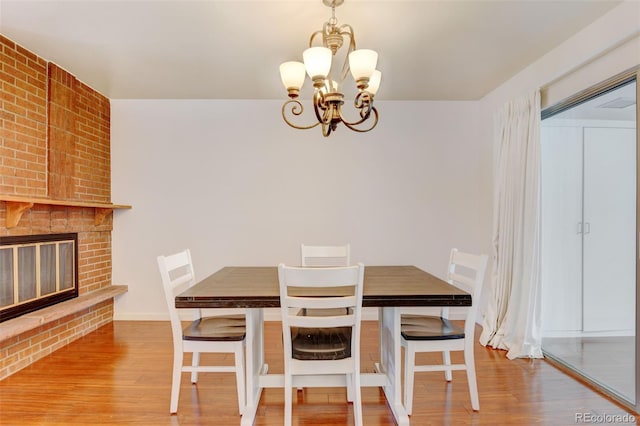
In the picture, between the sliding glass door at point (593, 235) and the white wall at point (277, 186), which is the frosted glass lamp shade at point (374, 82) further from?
the white wall at point (277, 186)

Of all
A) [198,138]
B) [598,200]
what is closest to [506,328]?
[598,200]

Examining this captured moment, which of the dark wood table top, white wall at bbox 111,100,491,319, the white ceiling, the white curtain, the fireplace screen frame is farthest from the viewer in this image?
white wall at bbox 111,100,491,319

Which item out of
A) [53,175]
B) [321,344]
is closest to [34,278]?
[53,175]

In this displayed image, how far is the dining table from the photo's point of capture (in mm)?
1809

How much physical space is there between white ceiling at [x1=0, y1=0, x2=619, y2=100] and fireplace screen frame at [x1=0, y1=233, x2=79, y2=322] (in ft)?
4.66

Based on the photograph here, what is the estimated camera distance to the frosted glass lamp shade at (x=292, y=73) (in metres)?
1.99

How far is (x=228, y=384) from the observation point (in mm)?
2445

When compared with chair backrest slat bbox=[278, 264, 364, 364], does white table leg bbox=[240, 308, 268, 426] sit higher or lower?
lower

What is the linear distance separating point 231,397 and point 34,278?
A: 1.83 m

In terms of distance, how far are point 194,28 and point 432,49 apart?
168cm

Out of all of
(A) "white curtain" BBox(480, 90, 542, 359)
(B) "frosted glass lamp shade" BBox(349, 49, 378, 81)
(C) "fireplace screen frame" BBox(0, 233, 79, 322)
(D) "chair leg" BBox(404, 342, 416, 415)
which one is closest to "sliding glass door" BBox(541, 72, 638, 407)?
(A) "white curtain" BBox(480, 90, 542, 359)

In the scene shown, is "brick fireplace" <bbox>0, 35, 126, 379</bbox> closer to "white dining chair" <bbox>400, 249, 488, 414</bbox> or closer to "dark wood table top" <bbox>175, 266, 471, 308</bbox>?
"dark wood table top" <bbox>175, 266, 471, 308</bbox>

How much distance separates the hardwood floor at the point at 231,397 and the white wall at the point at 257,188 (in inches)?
47.6

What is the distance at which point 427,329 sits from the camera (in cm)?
216
